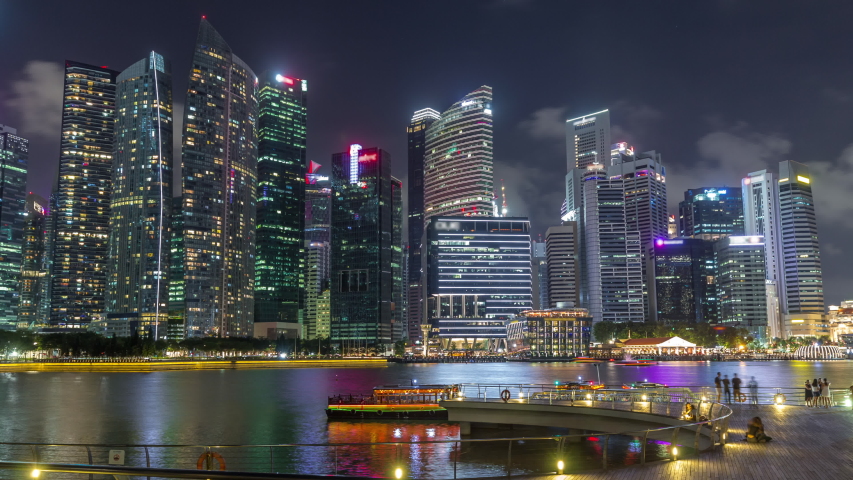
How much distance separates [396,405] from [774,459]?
5062cm

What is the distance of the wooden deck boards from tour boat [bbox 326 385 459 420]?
40.7 metres

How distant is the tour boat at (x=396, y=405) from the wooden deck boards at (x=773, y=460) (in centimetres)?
4069

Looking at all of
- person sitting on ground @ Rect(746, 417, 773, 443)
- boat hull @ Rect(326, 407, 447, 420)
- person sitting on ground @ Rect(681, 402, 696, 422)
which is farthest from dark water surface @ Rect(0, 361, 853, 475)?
person sitting on ground @ Rect(746, 417, 773, 443)

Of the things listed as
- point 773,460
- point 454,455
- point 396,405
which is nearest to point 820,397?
point 454,455

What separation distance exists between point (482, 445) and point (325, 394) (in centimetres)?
6677

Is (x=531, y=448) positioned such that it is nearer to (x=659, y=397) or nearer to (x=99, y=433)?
(x=659, y=397)

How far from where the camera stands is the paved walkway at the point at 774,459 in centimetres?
2200

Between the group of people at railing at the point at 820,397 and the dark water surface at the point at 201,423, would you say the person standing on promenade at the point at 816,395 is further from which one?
the dark water surface at the point at 201,423

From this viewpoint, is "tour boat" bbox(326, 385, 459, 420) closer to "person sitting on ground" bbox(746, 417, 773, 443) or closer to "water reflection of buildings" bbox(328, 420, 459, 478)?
"water reflection of buildings" bbox(328, 420, 459, 478)

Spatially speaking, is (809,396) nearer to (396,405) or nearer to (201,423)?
(396,405)

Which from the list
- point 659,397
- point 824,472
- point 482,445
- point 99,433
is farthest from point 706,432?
point 99,433

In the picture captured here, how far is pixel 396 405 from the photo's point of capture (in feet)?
236

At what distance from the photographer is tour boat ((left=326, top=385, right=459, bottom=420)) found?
71.2m

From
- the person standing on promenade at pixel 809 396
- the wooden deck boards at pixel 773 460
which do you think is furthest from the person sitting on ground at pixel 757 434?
the person standing on promenade at pixel 809 396
